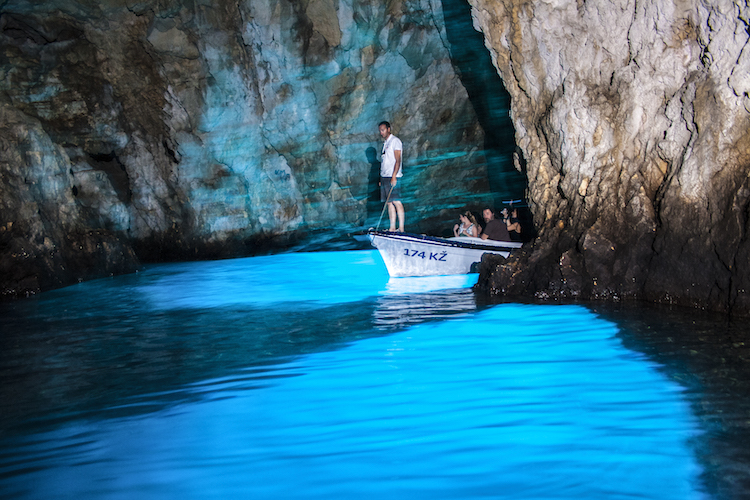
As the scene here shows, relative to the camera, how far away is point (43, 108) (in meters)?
14.7

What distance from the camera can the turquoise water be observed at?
301 centimetres

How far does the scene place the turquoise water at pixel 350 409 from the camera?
3.01 metres

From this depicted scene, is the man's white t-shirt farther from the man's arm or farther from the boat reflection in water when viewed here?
the boat reflection in water

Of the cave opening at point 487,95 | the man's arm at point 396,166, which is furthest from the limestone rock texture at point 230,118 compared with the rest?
the man's arm at point 396,166

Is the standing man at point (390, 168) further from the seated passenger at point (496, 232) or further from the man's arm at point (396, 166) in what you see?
the seated passenger at point (496, 232)

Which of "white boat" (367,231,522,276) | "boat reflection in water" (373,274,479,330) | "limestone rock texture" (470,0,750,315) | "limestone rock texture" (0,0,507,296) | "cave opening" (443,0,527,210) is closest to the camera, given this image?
"limestone rock texture" (470,0,750,315)

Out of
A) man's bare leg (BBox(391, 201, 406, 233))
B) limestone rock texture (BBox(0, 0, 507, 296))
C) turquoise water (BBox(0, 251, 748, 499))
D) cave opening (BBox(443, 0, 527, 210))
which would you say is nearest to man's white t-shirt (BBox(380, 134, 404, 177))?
man's bare leg (BBox(391, 201, 406, 233))

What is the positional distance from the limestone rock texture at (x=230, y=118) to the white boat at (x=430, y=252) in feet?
20.3

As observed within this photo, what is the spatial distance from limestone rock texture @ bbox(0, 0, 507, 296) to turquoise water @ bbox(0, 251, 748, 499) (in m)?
7.55

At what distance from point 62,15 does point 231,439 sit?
44.1 feet

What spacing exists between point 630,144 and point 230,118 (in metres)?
10.6

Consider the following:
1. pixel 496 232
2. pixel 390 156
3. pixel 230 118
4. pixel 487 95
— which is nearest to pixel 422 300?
pixel 496 232

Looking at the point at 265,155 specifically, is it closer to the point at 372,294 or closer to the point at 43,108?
the point at 43,108

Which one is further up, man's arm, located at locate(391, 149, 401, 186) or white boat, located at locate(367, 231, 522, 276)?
man's arm, located at locate(391, 149, 401, 186)
